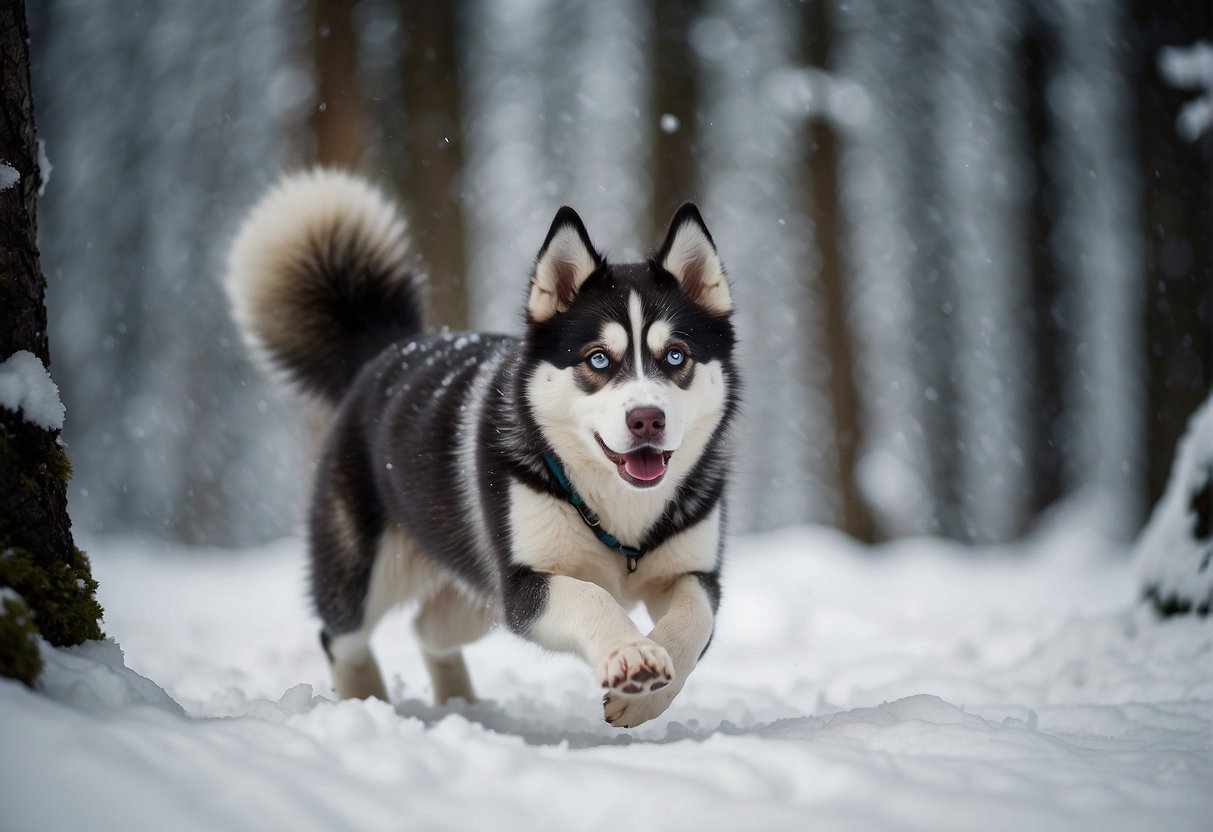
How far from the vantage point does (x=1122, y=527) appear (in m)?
9.95

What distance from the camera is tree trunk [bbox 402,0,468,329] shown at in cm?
771

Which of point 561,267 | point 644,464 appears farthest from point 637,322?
point 644,464

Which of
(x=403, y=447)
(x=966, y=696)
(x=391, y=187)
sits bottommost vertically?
(x=966, y=696)

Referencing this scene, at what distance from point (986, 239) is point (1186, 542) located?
258 inches

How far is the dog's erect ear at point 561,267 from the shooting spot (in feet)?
9.61

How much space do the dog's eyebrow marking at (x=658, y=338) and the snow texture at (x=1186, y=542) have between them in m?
2.73

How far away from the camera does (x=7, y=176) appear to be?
236 centimetres

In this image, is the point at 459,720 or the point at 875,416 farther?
the point at 875,416

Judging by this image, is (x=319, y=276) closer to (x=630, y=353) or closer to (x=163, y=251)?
(x=630, y=353)

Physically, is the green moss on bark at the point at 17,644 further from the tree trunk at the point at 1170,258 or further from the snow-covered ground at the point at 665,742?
the tree trunk at the point at 1170,258

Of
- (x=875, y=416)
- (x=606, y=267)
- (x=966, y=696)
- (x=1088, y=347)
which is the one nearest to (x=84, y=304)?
(x=875, y=416)

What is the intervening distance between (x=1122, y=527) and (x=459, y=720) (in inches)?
388

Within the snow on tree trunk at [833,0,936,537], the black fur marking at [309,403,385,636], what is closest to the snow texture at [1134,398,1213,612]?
the black fur marking at [309,403,385,636]

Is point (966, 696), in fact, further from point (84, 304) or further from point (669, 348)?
point (84, 304)
